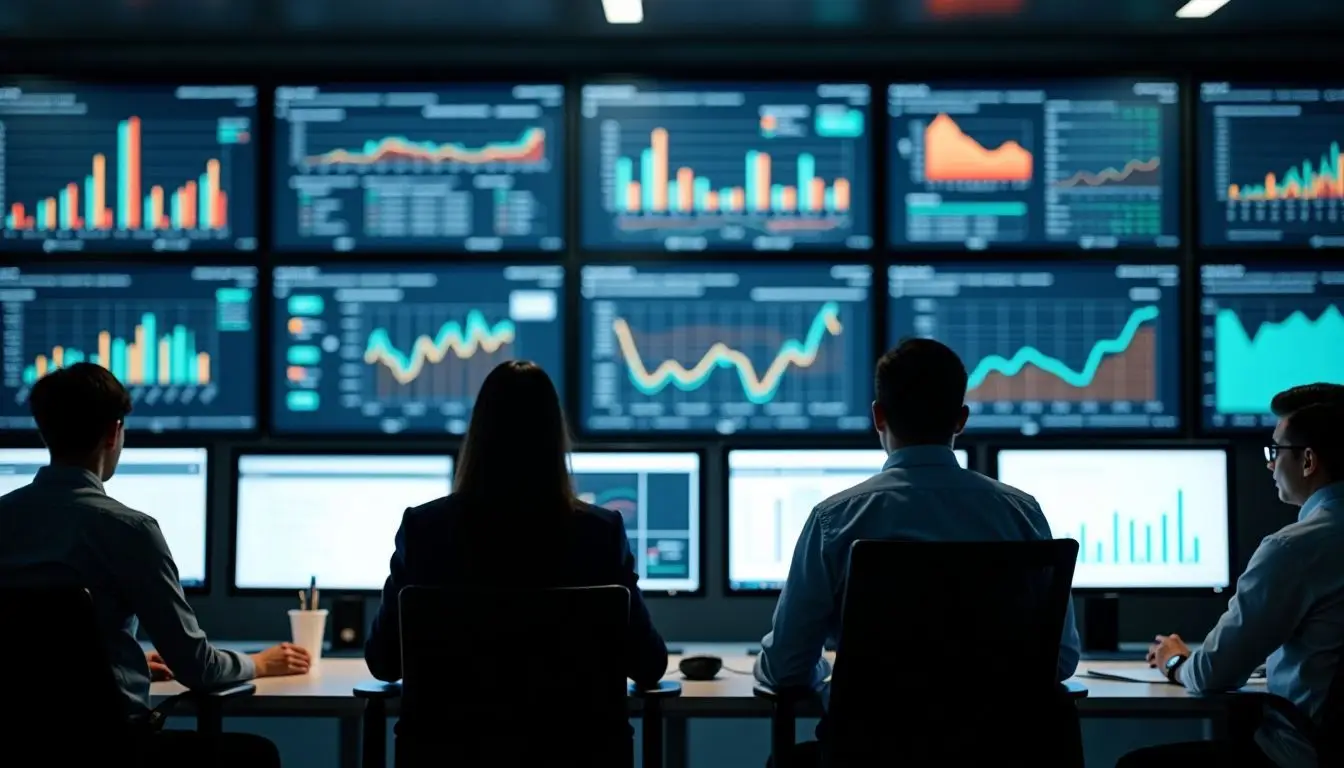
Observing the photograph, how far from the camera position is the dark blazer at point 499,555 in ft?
6.01

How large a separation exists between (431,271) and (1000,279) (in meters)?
1.54

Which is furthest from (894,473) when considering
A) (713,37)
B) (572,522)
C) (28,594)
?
(713,37)

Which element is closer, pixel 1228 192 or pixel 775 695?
pixel 775 695

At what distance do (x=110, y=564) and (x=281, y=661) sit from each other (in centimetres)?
50

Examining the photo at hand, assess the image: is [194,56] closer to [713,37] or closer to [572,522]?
[713,37]

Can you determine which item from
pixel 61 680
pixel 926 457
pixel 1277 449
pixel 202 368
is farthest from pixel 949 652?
pixel 202 368

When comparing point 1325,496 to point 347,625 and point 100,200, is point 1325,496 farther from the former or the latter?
point 100,200

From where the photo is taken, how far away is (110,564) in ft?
6.65

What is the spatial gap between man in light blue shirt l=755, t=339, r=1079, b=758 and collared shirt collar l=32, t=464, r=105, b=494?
A: 1.28 metres

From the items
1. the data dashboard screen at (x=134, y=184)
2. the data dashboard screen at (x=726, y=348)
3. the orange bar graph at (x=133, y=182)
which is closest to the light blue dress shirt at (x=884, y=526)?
the data dashboard screen at (x=726, y=348)

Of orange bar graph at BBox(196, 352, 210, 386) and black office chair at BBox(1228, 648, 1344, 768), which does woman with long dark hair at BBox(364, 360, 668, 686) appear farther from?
orange bar graph at BBox(196, 352, 210, 386)

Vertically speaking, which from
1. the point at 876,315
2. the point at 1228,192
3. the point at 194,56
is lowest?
the point at 876,315

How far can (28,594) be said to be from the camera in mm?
1742

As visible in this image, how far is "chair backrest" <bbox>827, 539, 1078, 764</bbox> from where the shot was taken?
1.75 meters
